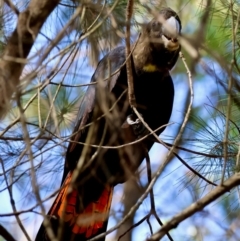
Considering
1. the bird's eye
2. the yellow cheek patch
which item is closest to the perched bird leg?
the yellow cheek patch

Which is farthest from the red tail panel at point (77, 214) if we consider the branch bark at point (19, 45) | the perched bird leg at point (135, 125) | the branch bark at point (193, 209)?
the branch bark at point (193, 209)

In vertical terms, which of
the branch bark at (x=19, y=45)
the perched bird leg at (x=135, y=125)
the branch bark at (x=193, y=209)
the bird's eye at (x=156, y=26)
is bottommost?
the branch bark at (x=193, y=209)

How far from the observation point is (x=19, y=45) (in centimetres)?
136

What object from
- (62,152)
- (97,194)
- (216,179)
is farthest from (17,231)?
(216,179)

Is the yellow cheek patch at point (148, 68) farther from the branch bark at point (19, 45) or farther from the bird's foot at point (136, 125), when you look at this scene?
the branch bark at point (19, 45)

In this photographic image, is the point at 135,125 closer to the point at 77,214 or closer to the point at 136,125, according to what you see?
the point at 136,125

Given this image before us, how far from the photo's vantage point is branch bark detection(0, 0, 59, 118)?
1.34 m

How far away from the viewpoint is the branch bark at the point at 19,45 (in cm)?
134

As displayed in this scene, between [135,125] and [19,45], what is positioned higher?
[135,125]

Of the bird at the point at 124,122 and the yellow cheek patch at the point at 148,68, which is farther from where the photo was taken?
the yellow cheek patch at the point at 148,68

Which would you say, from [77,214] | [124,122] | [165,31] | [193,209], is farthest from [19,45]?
[77,214]

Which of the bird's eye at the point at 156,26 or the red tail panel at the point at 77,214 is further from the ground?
the bird's eye at the point at 156,26

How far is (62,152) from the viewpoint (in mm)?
2074

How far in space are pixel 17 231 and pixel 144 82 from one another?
137cm
